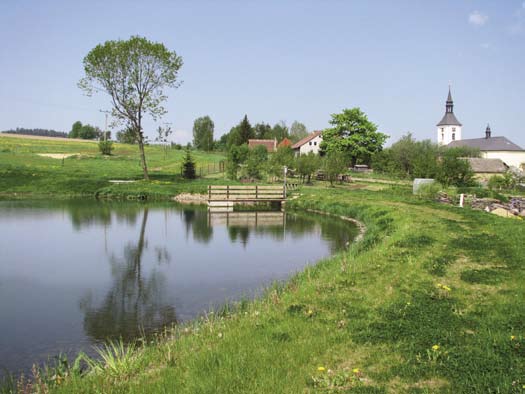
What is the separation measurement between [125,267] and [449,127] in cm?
13085

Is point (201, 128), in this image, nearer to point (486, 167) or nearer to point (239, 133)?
point (239, 133)

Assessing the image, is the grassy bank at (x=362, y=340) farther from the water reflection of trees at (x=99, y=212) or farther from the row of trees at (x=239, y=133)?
the row of trees at (x=239, y=133)

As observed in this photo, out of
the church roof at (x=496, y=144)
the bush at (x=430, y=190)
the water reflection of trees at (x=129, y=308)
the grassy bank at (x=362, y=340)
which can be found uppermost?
the church roof at (x=496, y=144)

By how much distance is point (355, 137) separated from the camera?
230 feet

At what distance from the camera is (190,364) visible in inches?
225

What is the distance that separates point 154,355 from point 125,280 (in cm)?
650

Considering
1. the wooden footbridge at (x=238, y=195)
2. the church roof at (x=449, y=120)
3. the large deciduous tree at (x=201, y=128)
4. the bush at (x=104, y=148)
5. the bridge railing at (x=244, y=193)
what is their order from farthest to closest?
the church roof at (x=449, y=120) < the large deciduous tree at (x=201, y=128) < the bush at (x=104, y=148) < the bridge railing at (x=244, y=193) < the wooden footbridge at (x=238, y=195)

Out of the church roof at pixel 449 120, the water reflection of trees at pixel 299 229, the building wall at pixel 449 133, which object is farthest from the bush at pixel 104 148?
the church roof at pixel 449 120

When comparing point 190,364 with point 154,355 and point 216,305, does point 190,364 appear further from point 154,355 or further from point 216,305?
point 216,305

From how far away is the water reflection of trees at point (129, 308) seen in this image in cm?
886

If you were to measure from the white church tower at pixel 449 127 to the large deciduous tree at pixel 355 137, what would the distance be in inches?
2637

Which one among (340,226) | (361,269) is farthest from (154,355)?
(340,226)

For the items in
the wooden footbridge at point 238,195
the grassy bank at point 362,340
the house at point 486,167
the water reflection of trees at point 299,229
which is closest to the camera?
the grassy bank at point 362,340

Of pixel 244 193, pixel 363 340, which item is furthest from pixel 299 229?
pixel 363 340
